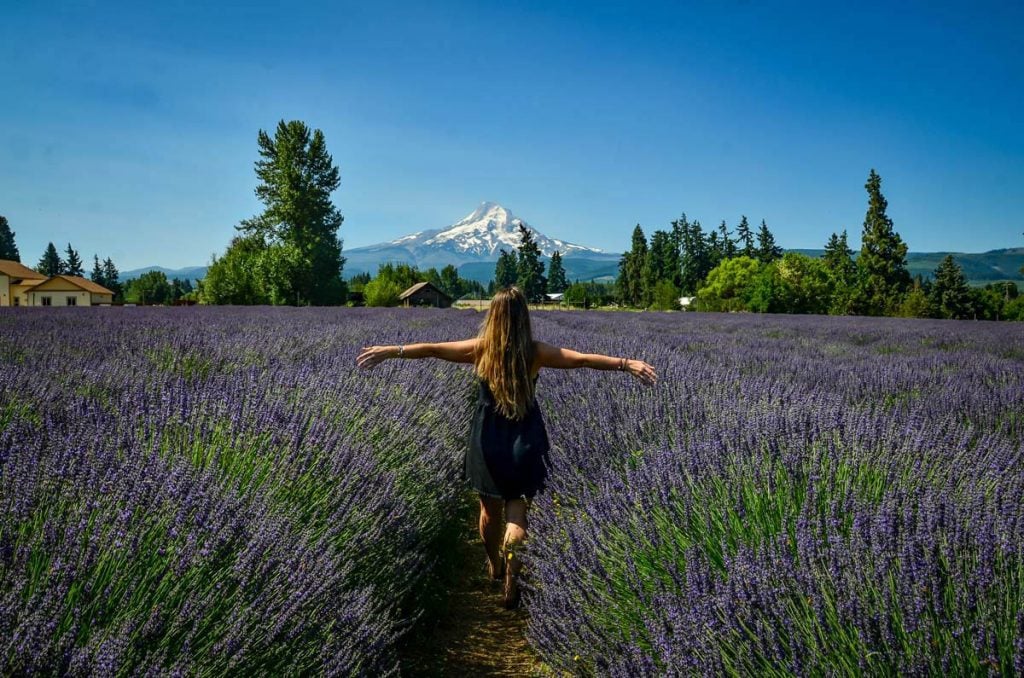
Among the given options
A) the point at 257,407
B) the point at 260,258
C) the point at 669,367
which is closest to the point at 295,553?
the point at 257,407

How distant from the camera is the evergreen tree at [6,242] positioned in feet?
294

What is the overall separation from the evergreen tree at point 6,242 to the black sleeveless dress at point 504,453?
4489 inches

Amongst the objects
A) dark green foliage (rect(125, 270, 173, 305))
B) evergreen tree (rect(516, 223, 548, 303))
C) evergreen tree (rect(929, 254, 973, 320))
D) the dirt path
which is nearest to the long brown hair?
the dirt path

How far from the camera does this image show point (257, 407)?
2547mm

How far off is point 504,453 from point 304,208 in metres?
44.1

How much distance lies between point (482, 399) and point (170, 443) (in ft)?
4.10

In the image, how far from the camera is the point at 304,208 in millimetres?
43000

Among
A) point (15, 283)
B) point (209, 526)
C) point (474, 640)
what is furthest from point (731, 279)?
point (15, 283)

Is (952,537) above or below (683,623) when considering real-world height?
above

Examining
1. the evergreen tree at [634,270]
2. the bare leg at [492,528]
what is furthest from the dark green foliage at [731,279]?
the bare leg at [492,528]

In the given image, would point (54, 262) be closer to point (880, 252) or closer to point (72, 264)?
point (72, 264)

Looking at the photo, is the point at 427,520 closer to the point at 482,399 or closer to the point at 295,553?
the point at 482,399

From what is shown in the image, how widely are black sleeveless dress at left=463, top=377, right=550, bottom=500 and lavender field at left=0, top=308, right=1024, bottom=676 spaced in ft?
0.45

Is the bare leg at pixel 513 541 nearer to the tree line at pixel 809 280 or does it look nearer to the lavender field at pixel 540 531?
the lavender field at pixel 540 531
